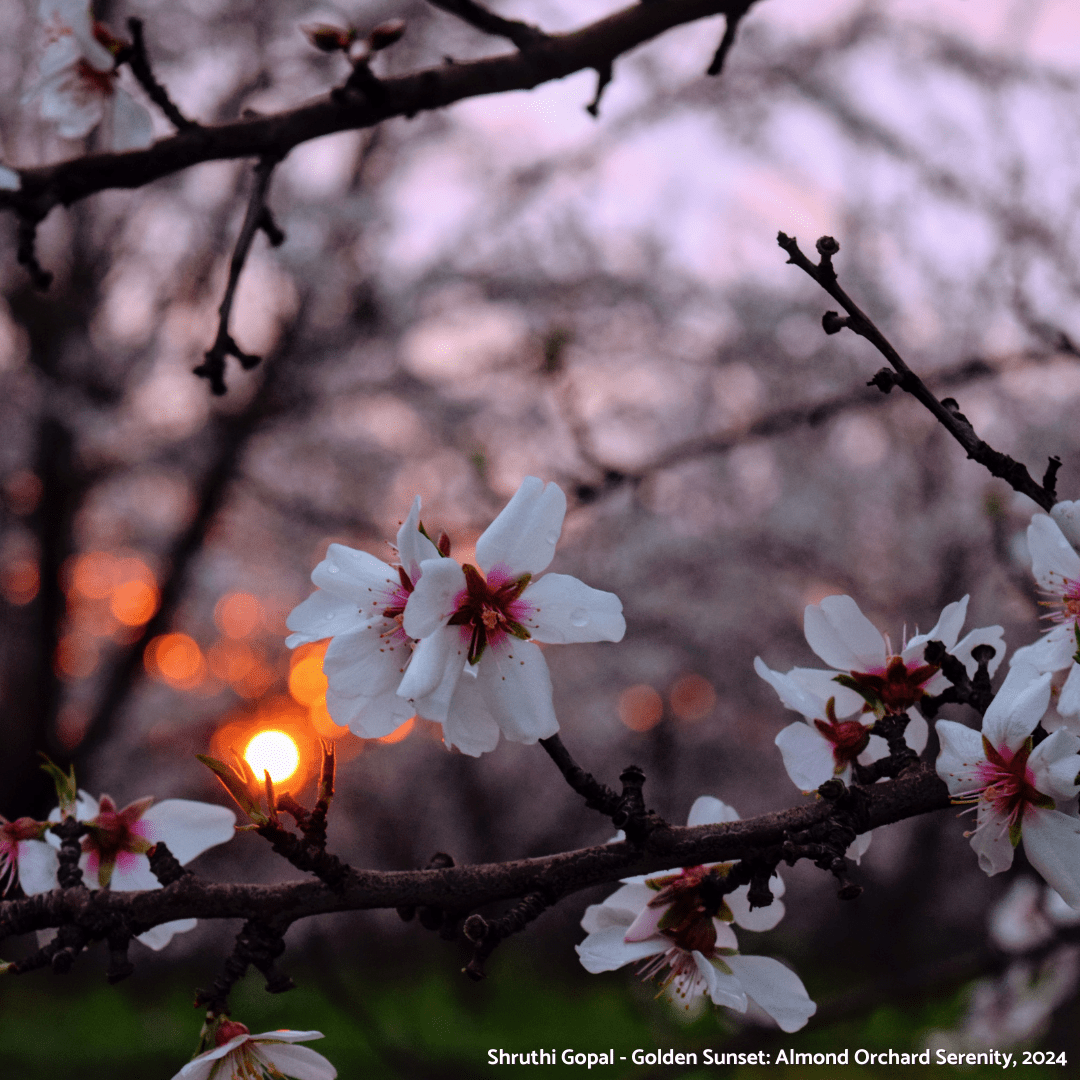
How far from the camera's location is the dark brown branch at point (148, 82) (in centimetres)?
131

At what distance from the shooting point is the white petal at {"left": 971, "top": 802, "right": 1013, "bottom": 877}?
0.82 meters

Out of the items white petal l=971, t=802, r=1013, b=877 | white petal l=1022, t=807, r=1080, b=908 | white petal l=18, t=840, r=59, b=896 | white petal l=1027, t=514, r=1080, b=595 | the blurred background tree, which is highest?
white petal l=1027, t=514, r=1080, b=595

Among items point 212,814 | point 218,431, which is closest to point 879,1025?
point 218,431

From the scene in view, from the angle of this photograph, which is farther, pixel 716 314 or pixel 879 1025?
pixel 716 314

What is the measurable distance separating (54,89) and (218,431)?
478 cm

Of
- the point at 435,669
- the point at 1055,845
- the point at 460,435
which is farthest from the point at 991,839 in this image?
the point at 460,435

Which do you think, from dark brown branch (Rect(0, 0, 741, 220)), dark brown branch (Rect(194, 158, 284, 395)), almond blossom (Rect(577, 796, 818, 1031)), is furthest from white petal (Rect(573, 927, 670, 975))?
dark brown branch (Rect(0, 0, 741, 220))

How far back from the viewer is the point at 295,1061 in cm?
85

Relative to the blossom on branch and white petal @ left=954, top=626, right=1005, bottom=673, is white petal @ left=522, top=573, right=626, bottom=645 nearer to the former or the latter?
the blossom on branch

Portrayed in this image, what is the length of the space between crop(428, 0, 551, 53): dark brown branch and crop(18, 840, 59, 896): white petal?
1.13m

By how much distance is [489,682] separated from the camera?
78cm

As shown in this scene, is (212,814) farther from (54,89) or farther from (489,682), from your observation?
(54,89)

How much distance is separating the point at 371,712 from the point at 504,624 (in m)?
0.14

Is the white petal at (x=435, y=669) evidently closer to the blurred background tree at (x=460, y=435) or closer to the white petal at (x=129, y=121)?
the white petal at (x=129, y=121)
